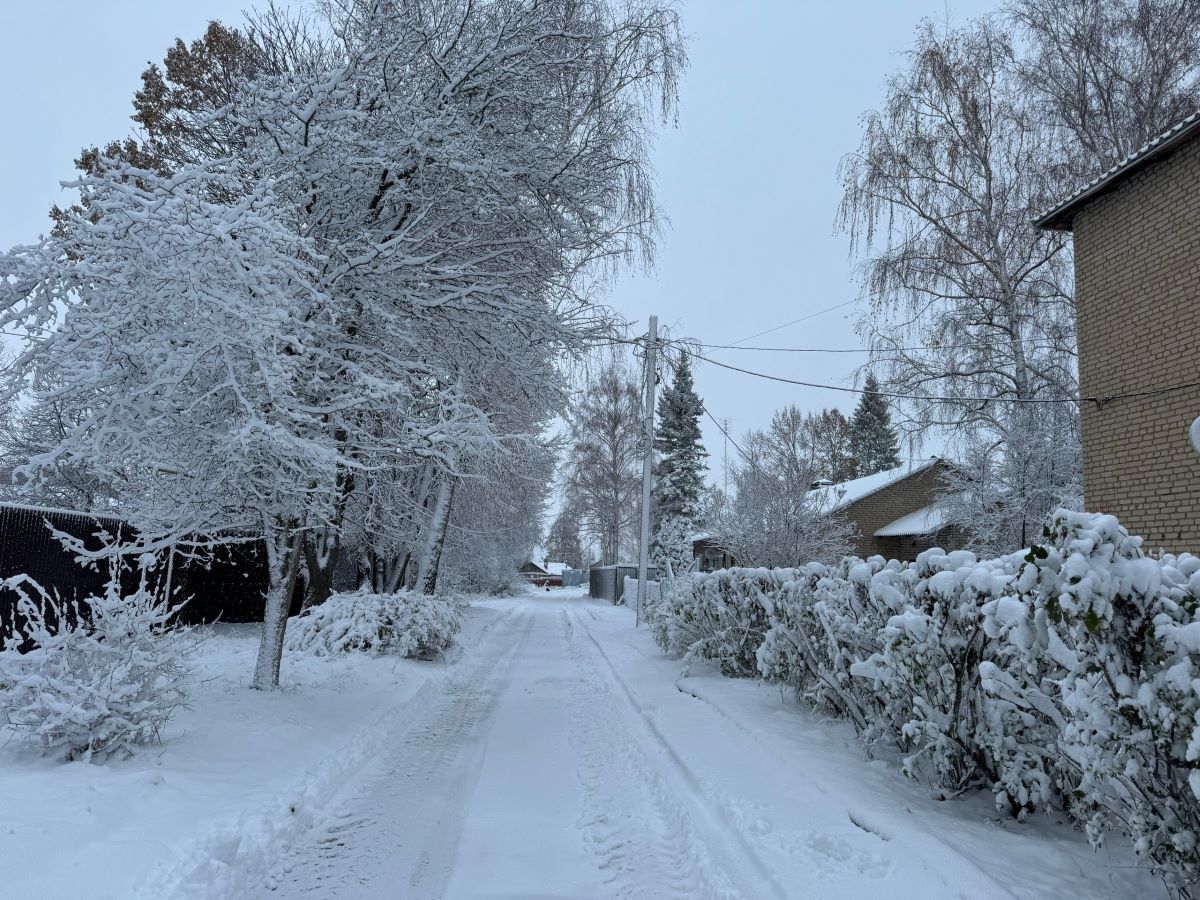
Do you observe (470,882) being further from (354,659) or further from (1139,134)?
(1139,134)

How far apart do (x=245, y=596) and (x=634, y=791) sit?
13.0 metres

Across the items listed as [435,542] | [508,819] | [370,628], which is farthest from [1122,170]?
[435,542]

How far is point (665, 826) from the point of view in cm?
422

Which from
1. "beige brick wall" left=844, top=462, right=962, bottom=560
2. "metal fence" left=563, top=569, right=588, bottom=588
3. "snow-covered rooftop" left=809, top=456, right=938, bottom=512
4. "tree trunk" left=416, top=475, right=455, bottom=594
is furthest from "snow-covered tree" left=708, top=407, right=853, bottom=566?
"metal fence" left=563, top=569, right=588, bottom=588

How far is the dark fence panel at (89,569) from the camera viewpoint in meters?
9.88

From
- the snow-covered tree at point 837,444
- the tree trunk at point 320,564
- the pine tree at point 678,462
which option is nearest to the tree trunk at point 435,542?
the tree trunk at point 320,564

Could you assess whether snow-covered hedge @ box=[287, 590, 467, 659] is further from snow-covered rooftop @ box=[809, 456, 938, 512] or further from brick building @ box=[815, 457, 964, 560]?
brick building @ box=[815, 457, 964, 560]

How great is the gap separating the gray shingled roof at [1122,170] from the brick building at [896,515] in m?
17.6

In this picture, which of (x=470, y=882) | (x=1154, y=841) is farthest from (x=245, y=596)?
(x=1154, y=841)

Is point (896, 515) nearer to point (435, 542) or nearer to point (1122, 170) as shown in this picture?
point (435, 542)

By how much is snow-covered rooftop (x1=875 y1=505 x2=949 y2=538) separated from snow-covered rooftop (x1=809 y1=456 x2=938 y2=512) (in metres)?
1.52

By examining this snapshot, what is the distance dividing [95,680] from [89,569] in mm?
8274

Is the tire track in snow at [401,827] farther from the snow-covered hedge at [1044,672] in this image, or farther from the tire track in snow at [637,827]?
the snow-covered hedge at [1044,672]

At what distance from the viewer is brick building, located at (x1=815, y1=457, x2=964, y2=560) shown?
2806 cm
